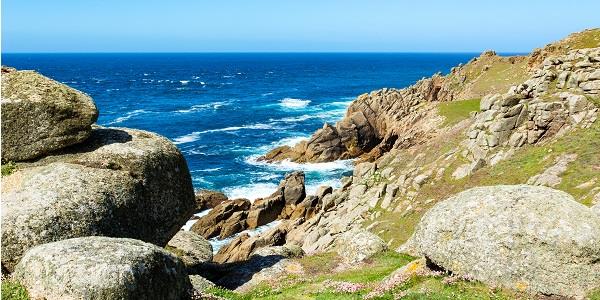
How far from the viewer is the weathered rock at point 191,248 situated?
3684cm

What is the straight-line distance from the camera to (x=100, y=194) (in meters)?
25.8

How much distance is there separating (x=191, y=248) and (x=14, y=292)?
21.4 meters

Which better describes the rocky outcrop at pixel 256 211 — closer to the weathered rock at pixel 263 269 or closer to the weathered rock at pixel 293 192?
the weathered rock at pixel 293 192

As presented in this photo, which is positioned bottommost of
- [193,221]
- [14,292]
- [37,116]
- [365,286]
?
[193,221]

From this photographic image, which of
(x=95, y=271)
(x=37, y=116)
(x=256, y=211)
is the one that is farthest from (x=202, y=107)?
(x=95, y=271)

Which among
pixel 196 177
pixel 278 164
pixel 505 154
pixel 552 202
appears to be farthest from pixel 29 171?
pixel 278 164

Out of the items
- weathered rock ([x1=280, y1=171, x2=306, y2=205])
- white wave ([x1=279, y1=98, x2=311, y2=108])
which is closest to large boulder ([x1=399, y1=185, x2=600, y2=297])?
weathered rock ([x1=280, y1=171, x2=306, y2=205])

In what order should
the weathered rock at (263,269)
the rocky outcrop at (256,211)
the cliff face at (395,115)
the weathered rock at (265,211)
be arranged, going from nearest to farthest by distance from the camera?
the weathered rock at (263,269) → the rocky outcrop at (256,211) → the weathered rock at (265,211) → the cliff face at (395,115)

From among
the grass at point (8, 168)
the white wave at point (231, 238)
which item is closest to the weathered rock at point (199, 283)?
the grass at point (8, 168)

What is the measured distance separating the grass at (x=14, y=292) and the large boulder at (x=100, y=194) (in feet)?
17.8

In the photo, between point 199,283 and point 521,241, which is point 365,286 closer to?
point 521,241

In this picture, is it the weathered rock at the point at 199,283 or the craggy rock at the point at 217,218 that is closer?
the weathered rock at the point at 199,283

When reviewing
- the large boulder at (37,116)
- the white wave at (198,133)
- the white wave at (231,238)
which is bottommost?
the white wave at (231,238)

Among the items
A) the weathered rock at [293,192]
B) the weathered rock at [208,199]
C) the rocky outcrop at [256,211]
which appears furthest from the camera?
the weathered rock at [208,199]
